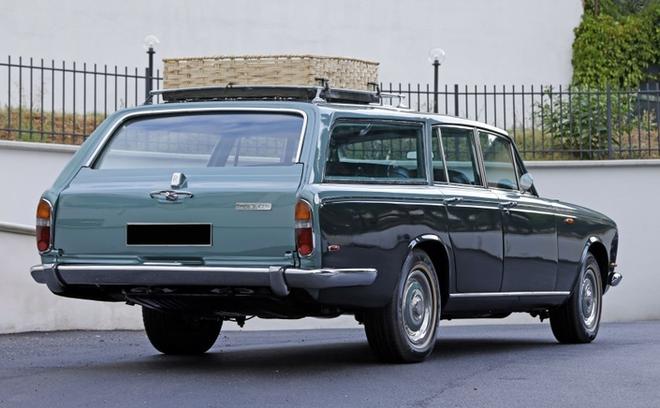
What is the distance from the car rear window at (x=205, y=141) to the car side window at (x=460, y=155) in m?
1.55

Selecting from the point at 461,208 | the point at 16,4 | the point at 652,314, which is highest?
the point at 16,4

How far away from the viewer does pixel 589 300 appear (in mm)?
12312

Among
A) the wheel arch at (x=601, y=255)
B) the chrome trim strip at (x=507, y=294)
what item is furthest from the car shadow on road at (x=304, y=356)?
the wheel arch at (x=601, y=255)

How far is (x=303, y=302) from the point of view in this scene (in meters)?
8.66

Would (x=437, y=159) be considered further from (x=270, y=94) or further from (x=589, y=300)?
(x=589, y=300)

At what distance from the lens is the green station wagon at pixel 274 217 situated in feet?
27.6

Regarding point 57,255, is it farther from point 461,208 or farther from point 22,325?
point 22,325

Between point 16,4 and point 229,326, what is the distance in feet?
29.0

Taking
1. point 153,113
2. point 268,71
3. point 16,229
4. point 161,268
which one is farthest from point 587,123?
point 161,268

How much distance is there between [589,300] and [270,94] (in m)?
4.16

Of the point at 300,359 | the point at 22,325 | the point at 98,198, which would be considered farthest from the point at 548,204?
the point at 22,325

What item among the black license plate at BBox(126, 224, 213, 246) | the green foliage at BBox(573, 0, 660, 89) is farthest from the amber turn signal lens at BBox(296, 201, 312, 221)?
the green foliage at BBox(573, 0, 660, 89)

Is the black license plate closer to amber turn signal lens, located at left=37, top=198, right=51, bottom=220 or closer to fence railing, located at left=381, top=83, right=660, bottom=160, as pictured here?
amber turn signal lens, located at left=37, top=198, right=51, bottom=220

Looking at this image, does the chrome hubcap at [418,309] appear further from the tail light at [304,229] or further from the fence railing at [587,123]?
the fence railing at [587,123]
